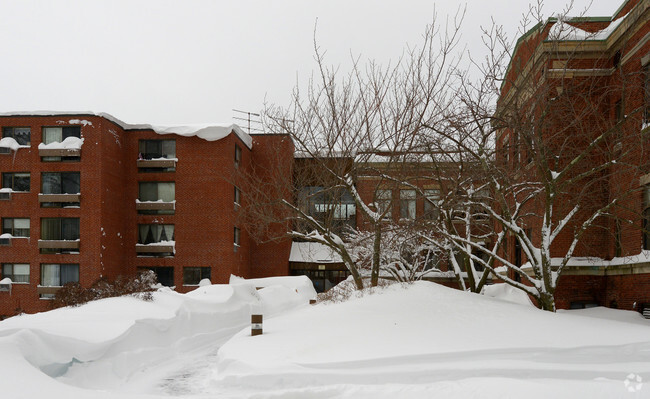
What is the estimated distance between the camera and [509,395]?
7.66 meters

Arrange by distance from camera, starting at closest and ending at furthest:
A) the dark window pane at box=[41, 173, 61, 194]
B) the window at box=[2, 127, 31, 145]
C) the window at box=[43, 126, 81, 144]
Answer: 1. the window at box=[43, 126, 81, 144]
2. the dark window pane at box=[41, 173, 61, 194]
3. the window at box=[2, 127, 31, 145]

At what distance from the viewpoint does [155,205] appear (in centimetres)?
3606

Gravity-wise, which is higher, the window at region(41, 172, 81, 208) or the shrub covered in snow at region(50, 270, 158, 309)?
the window at region(41, 172, 81, 208)

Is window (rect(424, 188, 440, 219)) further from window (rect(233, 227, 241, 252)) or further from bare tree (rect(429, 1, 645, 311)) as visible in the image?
window (rect(233, 227, 241, 252))

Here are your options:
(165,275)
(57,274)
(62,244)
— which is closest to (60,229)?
(62,244)

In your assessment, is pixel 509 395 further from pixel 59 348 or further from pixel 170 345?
pixel 170 345

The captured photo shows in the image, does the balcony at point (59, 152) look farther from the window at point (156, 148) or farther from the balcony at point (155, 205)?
the balcony at point (155, 205)

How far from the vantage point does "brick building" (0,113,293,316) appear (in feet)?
111

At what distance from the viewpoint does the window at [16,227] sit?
1356 inches

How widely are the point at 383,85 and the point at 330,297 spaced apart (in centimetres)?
669

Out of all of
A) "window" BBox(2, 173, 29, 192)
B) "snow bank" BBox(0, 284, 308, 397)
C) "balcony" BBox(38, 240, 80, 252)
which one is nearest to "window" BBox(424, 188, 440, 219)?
"snow bank" BBox(0, 284, 308, 397)

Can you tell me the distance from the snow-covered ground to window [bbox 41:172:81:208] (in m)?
21.0

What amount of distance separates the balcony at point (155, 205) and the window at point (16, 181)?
6713 mm

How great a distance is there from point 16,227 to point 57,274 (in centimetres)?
414
